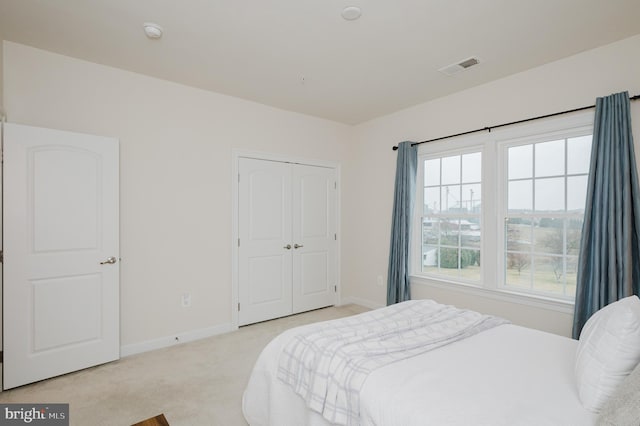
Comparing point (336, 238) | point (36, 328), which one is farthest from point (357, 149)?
point (36, 328)

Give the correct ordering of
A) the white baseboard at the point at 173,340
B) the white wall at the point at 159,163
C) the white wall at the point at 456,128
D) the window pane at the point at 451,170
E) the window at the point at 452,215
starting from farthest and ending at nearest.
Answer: the window pane at the point at 451,170 < the window at the point at 452,215 < the white baseboard at the point at 173,340 < the white wall at the point at 159,163 < the white wall at the point at 456,128

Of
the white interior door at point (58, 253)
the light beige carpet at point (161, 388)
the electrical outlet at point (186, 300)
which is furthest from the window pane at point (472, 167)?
the white interior door at point (58, 253)

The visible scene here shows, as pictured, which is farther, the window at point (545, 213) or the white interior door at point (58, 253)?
the window at point (545, 213)

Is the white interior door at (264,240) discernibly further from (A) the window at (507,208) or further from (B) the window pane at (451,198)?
(B) the window pane at (451,198)

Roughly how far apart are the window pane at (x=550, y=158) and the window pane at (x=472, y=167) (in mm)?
548

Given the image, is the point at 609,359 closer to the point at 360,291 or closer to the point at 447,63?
Result: the point at 447,63

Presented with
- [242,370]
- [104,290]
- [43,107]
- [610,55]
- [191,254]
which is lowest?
[242,370]

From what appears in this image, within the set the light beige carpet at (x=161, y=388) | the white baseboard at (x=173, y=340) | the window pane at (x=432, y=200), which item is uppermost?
the window pane at (x=432, y=200)

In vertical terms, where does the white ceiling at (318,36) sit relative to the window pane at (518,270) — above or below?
above

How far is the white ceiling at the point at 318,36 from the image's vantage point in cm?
220

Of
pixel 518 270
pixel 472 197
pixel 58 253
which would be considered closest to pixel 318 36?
pixel 472 197

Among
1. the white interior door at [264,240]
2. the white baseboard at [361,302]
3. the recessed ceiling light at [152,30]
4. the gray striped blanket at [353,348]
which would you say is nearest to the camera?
the gray striped blanket at [353,348]

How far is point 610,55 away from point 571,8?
31.7 inches

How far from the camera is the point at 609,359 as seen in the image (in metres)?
1.27
